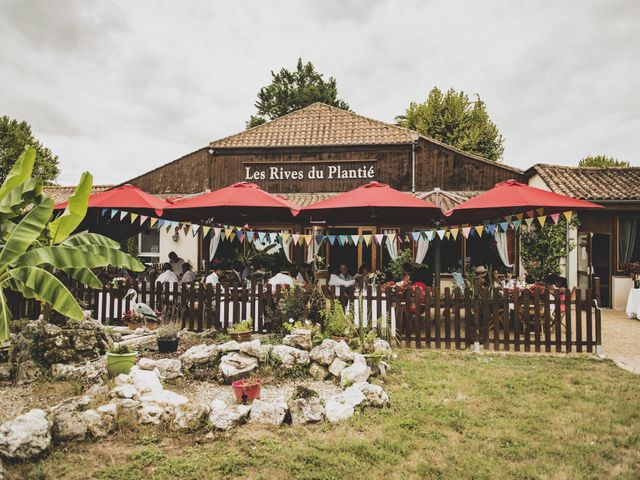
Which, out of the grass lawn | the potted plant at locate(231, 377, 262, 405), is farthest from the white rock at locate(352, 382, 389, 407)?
the potted plant at locate(231, 377, 262, 405)

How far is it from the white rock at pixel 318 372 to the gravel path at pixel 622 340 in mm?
4312

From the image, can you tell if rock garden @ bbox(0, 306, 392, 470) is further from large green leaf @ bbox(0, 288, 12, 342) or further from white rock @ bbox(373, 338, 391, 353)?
large green leaf @ bbox(0, 288, 12, 342)

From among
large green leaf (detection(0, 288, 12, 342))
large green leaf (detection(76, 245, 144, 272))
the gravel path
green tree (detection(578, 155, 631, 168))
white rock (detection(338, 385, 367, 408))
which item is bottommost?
the gravel path

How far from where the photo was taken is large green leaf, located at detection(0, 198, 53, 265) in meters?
4.58

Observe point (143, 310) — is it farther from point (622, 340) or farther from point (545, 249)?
point (545, 249)

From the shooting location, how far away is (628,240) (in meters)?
13.4

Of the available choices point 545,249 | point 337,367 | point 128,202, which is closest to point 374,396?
point 337,367

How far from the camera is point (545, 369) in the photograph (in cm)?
599

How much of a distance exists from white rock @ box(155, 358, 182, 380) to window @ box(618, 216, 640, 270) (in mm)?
13685

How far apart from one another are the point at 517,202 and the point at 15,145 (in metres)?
32.0

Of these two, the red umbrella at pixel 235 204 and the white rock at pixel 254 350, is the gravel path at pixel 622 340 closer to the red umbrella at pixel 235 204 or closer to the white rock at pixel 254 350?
the white rock at pixel 254 350

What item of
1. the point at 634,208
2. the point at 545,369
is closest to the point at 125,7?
the point at 545,369

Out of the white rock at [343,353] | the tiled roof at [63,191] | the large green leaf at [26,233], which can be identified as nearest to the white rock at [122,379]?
the large green leaf at [26,233]

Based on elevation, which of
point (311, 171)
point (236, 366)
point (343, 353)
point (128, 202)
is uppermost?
point (311, 171)
